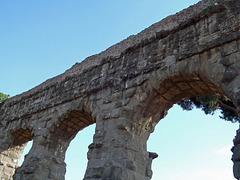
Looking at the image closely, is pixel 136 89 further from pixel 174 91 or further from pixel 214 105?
pixel 214 105

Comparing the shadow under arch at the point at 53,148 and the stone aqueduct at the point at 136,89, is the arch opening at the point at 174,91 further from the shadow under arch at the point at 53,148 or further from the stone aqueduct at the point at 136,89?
the shadow under arch at the point at 53,148

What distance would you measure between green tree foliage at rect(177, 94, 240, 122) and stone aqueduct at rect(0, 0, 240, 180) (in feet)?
15.3

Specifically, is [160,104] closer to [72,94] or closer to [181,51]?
[181,51]

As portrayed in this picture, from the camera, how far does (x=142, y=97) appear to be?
5113 mm

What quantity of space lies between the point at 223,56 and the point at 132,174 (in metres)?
2.61

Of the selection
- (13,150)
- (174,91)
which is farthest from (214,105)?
(13,150)

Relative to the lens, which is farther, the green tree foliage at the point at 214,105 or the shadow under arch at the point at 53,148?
the green tree foliage at the point at 214,105

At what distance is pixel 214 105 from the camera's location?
1031 centimetres

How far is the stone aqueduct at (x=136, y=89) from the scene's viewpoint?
4.38 meters

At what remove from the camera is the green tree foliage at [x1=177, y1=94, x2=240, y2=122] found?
968cm

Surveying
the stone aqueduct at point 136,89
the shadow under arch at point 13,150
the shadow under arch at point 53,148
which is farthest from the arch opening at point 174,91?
the shadow under arch at point 13,150

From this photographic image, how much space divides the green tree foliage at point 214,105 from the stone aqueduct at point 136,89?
15.3 ft

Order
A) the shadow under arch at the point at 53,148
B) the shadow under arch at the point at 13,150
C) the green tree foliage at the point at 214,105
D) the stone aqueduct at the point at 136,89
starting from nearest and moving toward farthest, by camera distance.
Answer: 1. the stone aqueduct at the point at 136,89
2. the shadow under arch at the point at 53,148
3. the shadow under arch at the point at 13,150
4. the green tree foliage at the point at 214,105

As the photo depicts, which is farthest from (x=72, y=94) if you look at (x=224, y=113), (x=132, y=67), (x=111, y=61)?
(x=224, y=113)
